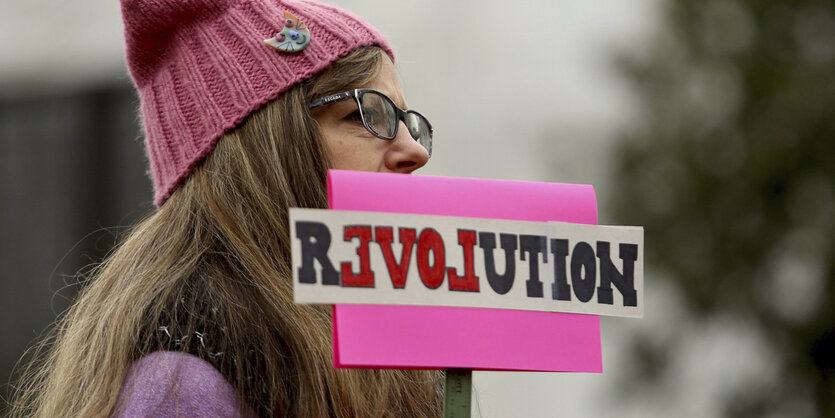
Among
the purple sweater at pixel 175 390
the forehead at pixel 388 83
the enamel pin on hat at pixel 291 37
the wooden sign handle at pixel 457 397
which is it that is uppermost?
the enamel pin on hat at pixel 291 37

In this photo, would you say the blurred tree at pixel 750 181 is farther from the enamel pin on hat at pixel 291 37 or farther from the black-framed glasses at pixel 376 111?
the enamel pin on hat at pixel 291 37

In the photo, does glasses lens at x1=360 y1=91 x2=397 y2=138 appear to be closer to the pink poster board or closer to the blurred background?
the pink poster board

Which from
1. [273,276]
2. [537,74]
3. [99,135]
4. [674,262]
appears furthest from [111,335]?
[99,135]

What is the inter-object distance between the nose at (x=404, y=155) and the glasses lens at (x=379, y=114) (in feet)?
0.08

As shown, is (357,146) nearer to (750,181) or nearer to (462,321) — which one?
(462,321)

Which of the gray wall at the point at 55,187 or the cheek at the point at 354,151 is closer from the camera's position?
the cheek at the point at 354,151

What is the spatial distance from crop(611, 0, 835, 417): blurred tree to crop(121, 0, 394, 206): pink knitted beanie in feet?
8.95

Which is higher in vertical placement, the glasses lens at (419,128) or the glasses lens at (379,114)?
the glasses lens at (379,114)

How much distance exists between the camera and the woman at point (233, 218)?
5.44ft

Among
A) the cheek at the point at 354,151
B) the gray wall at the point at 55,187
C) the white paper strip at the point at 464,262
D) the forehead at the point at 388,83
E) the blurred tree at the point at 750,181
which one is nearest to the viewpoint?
the white paper strip at the point at 464,262

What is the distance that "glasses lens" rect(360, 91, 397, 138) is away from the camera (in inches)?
77.0

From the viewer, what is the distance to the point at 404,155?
1.97 meters

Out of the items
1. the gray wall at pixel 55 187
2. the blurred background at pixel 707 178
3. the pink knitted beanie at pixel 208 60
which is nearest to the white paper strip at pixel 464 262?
the pink knitted beanie at pixel 208 60

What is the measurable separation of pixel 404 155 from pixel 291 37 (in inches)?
12.0
